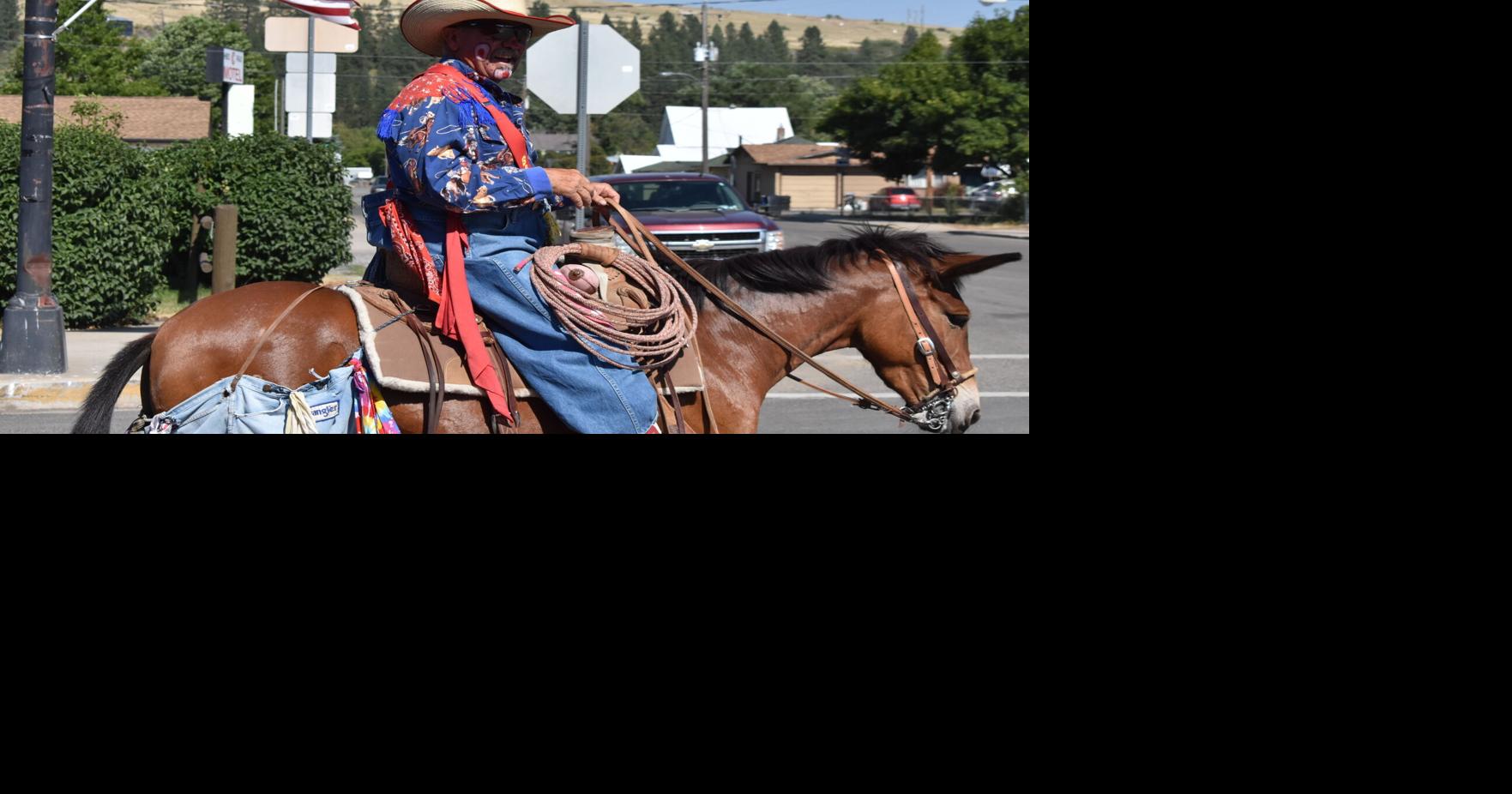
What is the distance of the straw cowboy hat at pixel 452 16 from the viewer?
387cm

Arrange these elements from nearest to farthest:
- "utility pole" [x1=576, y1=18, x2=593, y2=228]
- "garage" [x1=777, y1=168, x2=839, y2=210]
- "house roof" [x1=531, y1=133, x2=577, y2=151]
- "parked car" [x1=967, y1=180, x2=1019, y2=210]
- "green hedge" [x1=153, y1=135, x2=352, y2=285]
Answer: "utility pole" [x1=576, y1=18, x2=593, y2=228]
"green hedge" [x1=153, y1=135, x2=352, y2=285]
"parked car" [x1=967, y1=180, x2=1019, y2=210]
"garage" [x1=777, y1=168, x2=839, y2=210]
"house roof" [x1=531, y1=133, x2=577, y2=151]

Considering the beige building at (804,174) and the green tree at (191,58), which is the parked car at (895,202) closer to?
the beige building at (804,174)

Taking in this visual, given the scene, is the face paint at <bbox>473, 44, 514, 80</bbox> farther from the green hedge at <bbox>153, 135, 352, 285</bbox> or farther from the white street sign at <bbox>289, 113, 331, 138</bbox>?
the white street sign at <bbox>289, 113, 331, 138</bbox>

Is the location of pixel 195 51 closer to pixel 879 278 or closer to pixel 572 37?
pixel 572 37

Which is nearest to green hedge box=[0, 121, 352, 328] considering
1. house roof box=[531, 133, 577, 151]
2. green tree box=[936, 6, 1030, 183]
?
green tree box=[936, 6, 1030, 183]

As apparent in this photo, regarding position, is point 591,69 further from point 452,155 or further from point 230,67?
point 230,67

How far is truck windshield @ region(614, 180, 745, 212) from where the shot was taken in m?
18.6

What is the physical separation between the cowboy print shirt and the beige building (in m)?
70.6

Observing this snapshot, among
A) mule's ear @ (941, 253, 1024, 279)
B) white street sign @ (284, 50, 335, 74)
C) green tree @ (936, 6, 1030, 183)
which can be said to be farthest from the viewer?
green tree @ (936, 6, 1030, 183)

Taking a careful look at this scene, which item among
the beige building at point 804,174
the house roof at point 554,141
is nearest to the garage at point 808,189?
the beige building at point 804,174

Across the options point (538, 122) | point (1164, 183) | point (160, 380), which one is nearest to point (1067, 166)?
point (1164, 183)

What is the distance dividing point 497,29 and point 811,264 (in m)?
1.29

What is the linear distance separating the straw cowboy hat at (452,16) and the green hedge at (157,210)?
986cm

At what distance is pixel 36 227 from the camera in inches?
426
